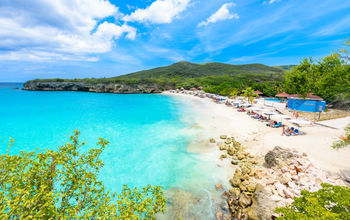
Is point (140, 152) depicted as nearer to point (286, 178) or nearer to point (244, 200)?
point (244, 200)

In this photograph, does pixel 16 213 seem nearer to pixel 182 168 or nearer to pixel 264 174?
pixel 182 168

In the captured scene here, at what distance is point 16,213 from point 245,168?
13.3 m

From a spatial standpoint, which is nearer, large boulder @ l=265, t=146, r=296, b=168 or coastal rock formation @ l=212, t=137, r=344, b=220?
Result: coastal rock formation @ l=212, t=137, r=344, b=220

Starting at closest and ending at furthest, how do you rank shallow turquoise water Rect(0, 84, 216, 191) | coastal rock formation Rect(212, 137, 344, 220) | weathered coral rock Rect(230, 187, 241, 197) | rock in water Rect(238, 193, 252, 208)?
coastal rock formation Rect(212, 137, 344, 220) → rock in water Rect(238, 193, 252, 208) → weathered coral rock Rect(230, 187, 241, 197) → shallow turquoise water Rect(0, 84, 216, 191)

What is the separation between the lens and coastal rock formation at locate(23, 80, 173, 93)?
101 m

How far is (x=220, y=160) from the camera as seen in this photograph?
14.2 m

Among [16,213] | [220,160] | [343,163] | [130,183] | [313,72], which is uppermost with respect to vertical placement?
[313,72]

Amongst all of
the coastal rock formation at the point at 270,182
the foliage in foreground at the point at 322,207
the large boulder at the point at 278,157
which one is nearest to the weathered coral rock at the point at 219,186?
the coastal rock formation at the point at 270,182

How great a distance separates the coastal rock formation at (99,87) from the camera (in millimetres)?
100925

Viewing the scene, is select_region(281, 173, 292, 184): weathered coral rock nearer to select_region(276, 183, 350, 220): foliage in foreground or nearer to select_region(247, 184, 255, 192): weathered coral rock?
select_region(247, 184, 255, 192): weathered coral rock

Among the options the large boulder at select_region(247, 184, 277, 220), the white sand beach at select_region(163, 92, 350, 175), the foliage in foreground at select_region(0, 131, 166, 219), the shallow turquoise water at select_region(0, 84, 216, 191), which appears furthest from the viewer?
the shallow turquoise water at select_region(0, 84, 216, 191)

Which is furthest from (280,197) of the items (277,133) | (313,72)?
(313,72)

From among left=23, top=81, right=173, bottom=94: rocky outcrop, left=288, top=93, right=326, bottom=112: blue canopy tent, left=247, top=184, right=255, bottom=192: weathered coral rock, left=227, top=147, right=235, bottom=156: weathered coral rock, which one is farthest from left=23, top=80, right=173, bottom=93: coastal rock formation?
left=247, top=184, right=255, bottom=192: weathered coral rock

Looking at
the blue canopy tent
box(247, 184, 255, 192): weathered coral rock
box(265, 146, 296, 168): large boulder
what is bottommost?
box(247, 184, 255, 192): weathered coral rock
